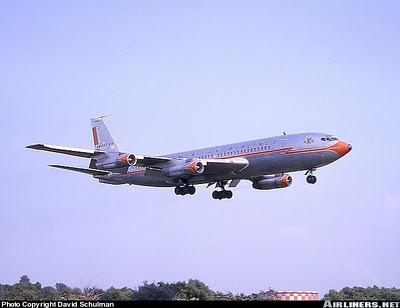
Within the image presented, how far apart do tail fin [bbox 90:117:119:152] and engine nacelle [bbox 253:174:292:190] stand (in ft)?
67.3

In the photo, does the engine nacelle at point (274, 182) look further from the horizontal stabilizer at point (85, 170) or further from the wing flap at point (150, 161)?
the horizontal stabilizer at point (85, 170)

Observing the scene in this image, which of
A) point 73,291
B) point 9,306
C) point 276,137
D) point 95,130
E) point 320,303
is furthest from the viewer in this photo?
point 95,130

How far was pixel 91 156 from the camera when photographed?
8262 cm

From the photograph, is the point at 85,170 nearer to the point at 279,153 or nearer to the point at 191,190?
the point at 191,190

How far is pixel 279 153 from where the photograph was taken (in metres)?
76.9

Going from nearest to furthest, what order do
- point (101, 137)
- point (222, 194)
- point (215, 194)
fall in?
point (222, 194) < point (215, 194) < point (101, 137)

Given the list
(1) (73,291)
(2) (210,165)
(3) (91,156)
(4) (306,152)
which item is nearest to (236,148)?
(2) (210,165)

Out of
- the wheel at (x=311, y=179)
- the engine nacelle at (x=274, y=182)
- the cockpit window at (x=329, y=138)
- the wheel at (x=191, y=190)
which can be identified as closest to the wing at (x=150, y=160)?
the wheel at (x=191, y=190)

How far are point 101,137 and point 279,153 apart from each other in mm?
31479

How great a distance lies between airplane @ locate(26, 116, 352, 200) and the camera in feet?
250

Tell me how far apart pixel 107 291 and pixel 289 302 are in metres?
43.8

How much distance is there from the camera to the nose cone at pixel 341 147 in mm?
75375

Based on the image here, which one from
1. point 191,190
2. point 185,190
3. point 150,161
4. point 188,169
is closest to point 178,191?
point 185,190

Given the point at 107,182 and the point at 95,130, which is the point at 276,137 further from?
the point at 95,130
